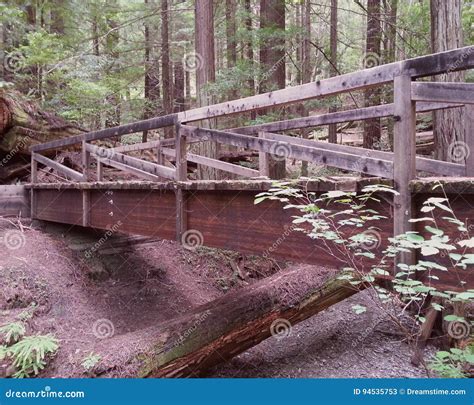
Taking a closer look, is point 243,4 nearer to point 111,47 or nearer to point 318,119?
point 111,47

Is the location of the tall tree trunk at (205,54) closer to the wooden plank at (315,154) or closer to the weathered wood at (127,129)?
the weathered wood at (127,129)

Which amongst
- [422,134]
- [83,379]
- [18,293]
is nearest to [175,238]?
[83,379]

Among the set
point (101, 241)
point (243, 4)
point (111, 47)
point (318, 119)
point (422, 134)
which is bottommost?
point (101, 241)

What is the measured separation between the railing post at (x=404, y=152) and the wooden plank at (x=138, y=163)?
264 cm

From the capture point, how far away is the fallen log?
4254mm

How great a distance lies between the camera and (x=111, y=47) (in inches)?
509

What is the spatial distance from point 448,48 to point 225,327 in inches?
218

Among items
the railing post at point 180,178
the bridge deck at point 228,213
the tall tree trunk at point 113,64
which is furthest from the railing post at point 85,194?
the tall tree trunk at point 113,64

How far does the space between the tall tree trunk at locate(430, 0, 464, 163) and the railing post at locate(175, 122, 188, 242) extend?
4.31m

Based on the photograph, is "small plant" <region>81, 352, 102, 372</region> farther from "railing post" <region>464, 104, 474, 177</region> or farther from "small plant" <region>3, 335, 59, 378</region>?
"railing post" <region>464, 104, 474, 177</region>

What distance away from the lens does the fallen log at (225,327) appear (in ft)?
14.0

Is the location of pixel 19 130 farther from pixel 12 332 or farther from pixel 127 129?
pixel 12 332

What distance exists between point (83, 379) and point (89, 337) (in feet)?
4.60

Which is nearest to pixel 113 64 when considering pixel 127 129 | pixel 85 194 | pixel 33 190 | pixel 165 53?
pixel 165 53
